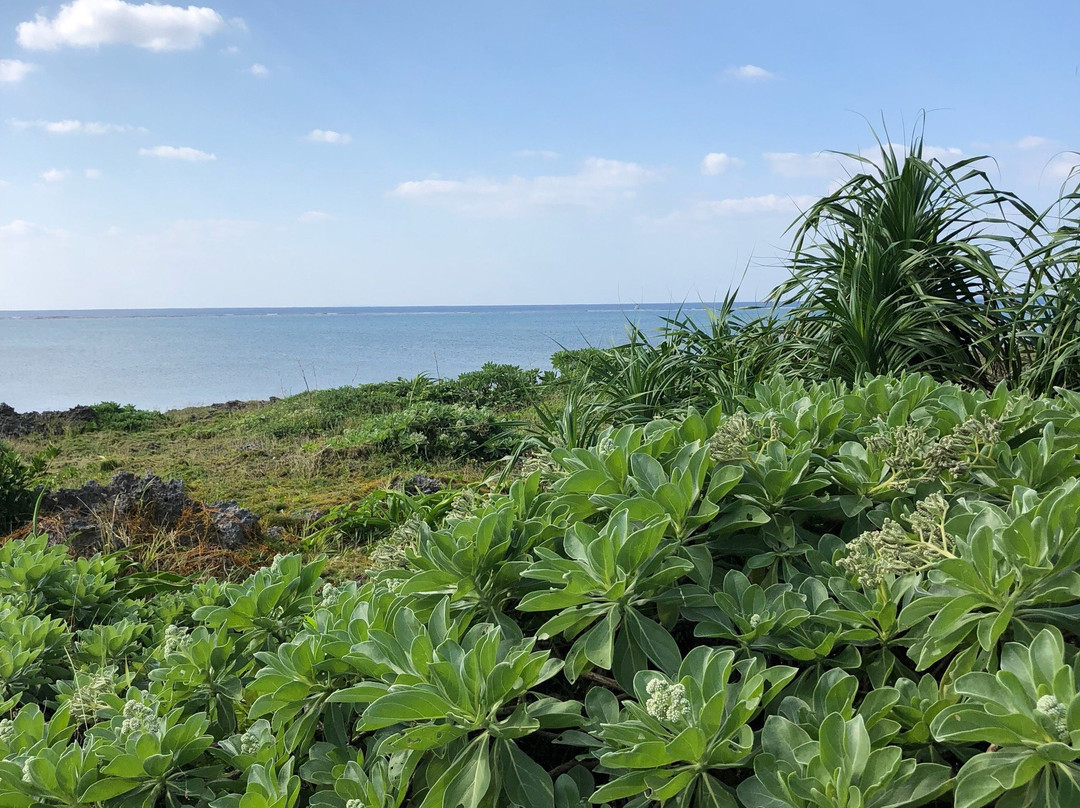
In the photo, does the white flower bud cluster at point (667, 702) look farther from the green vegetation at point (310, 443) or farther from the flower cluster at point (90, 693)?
the green vegetation at point (310, 443)

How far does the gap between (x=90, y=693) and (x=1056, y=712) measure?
1.76 meters

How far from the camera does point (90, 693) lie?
1622 millimetres

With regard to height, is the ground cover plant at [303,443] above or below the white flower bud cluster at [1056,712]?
below

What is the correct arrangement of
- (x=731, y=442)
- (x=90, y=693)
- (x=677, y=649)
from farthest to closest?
(x=90, y=693) → (x=731, y=442) → (x=677, y=649)

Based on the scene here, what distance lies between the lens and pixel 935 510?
3.78ft

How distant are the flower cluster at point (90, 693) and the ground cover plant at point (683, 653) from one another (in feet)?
0.05

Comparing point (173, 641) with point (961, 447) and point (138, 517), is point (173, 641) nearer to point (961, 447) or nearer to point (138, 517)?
point (961, 447)

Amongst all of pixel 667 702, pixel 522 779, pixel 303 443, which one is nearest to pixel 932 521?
pixel 667 702

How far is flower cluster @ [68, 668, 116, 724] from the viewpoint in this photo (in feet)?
5.18

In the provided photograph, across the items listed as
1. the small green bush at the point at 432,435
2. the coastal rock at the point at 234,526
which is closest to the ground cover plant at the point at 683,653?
the coastal rock at the point at 234,526

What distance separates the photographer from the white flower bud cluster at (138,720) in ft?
4.18

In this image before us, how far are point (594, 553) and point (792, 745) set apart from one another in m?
0.36

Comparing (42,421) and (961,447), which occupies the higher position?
(961,447)

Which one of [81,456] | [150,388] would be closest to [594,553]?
[81,456]
